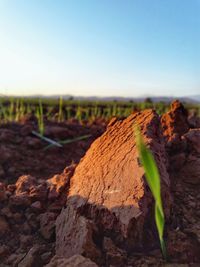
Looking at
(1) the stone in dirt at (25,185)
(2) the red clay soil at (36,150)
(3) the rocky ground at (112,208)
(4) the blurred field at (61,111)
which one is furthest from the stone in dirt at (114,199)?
(4) the blurred field at (61,111)

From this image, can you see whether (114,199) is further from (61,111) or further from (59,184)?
(61,111)

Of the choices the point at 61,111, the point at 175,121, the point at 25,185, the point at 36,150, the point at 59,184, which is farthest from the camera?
the point at 61,111

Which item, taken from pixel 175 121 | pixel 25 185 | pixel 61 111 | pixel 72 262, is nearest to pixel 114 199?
pixel 72 262

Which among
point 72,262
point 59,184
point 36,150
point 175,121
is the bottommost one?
point 36,150

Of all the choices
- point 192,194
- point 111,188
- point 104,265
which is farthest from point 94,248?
point 192,194

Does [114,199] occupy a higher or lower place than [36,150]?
higher

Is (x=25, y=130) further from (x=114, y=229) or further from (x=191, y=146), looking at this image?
(x=114, y=229)

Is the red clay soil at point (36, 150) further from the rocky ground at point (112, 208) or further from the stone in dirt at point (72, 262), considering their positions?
the stone in dirt at point (72, 262)
